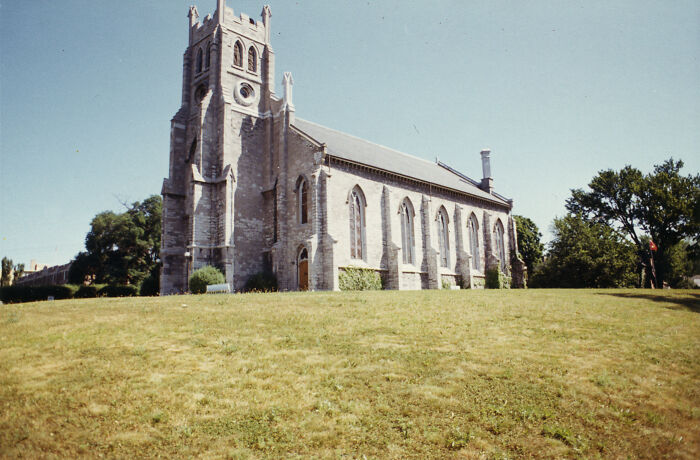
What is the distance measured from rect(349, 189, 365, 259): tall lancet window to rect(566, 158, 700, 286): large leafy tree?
31221 millimetres

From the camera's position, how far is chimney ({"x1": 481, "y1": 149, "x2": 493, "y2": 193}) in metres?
46.4

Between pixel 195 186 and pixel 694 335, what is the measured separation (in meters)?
26.1

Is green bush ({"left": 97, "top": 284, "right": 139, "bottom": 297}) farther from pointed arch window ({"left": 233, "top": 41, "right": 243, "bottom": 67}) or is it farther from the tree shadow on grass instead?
the tree shadow on grass

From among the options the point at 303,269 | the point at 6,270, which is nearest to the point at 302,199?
the point at 303,269

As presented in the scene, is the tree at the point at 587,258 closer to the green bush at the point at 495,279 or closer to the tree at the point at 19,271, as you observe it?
the green bush at the point at 495,279

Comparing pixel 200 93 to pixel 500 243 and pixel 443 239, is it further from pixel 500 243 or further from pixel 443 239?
pixel 500 243

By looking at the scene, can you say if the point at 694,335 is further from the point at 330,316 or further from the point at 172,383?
the point at 172,383

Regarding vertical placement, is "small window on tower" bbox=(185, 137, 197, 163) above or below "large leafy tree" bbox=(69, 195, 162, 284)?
above

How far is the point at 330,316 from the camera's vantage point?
14422 millimetres

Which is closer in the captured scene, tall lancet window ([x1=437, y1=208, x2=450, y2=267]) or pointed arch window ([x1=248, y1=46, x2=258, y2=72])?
pointed arch window ([x1=248, y1=46, x2=258, y2=72])

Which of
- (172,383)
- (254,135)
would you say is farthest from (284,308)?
(254,135)

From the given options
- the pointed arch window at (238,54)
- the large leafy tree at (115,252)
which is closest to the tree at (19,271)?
the large leafy tree at (115,252)

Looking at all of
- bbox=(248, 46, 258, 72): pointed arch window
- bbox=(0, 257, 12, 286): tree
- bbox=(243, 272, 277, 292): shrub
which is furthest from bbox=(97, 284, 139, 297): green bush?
bbox=(0, 257, 12, 286): tree

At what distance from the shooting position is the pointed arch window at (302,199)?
94.8 ft
